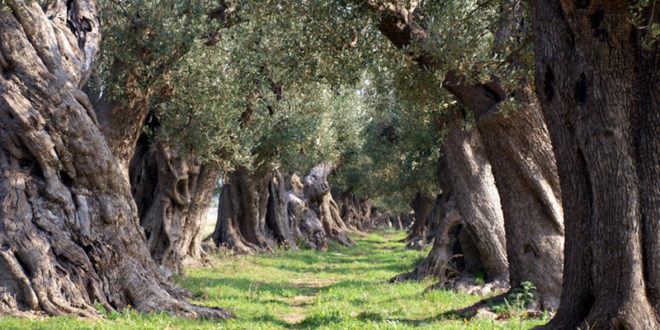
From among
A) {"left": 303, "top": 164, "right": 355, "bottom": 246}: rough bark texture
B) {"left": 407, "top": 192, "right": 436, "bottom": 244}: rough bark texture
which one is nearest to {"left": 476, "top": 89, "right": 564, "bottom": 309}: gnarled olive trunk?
{"left": 303, "top": 164, "right": 355, "bottom": 246}: rough bark texture

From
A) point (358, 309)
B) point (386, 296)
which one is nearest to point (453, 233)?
point (386, 296)

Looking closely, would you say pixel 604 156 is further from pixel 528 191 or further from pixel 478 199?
pixel 478 199

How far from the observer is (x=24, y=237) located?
8109 mm

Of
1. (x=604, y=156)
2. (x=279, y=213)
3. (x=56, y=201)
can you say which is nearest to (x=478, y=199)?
(x=604, y=156)

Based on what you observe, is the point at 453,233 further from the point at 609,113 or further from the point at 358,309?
the point at 609,113

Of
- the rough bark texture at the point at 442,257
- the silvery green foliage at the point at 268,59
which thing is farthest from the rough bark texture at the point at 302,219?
the rough bark texture at the point at 442,257

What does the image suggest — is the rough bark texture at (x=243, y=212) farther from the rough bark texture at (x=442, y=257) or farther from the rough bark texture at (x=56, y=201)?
the rough bark texture at (x=56, y=201)

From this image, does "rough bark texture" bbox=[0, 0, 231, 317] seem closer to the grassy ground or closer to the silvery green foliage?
the grassy ground

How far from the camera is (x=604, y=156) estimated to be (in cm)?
589

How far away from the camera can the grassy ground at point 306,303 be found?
8.22 meters

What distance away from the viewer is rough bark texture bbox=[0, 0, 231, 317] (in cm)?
801

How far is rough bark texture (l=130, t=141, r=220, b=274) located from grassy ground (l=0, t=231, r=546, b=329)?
3.51 feet

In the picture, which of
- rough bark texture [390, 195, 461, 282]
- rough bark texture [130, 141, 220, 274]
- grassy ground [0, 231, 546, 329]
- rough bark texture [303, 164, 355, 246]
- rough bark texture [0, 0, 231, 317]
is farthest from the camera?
rough bark texture [303, 164, 355, 246]

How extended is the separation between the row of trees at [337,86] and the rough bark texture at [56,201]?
0.09 feet
